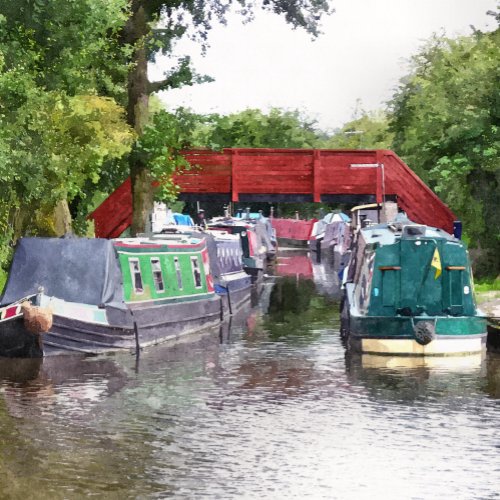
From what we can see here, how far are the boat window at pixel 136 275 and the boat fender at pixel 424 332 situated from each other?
247 inches

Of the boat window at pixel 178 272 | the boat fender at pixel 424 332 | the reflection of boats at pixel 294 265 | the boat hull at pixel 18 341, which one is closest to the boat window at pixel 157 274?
the boat window at pixel 178 272

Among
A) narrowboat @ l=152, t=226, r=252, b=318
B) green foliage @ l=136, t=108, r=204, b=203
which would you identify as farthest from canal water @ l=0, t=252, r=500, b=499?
green foliage @ l=136, t=108, r=204, b=203

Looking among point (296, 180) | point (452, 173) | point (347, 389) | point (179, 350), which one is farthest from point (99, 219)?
point (347, 389)

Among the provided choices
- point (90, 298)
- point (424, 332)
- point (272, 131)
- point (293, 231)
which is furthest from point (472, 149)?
point (272, 131)

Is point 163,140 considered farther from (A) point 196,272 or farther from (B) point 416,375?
(B) point 416,375

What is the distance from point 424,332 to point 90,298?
6.48m

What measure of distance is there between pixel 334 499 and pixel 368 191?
37678mm

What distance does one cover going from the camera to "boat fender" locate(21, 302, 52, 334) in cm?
2441

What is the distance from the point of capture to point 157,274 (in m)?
30.3

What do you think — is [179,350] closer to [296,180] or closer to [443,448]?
[443,448]

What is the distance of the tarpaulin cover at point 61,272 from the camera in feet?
87.2

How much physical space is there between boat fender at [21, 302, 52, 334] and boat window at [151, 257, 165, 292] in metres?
5.53

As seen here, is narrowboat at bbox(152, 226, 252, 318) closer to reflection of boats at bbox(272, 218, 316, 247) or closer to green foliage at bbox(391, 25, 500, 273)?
green foliage at bbox(391, 25, 500, 273)

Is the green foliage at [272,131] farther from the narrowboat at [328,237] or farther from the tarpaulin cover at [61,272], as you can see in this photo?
the tarpaulin cover at [61,272]
